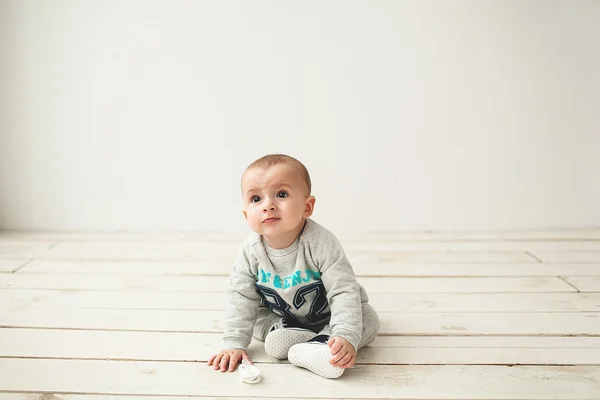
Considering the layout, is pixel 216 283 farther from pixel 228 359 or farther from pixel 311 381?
pixel 311 381

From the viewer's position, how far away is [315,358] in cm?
119

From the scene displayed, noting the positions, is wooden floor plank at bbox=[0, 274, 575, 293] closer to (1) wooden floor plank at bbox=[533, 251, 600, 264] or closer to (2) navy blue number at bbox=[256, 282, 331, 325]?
(1) wooden floor plank at bbox=[533, 251, 600, 264]

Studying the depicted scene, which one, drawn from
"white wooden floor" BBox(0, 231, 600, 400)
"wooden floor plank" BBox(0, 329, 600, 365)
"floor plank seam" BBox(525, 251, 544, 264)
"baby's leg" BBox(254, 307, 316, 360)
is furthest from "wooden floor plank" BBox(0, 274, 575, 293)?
"baby's leg" BBox(254, 307, 316, 360)

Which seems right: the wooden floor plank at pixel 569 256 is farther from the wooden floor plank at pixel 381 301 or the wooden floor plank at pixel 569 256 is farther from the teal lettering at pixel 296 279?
the teal lettering at pixel 296 279

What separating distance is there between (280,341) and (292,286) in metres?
0.11

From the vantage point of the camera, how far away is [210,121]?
2.34 m

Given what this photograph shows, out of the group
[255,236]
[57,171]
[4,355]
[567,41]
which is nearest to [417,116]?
[567,41]

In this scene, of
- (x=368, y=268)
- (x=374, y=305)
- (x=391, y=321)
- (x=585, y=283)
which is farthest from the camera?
(x=368, y=268)

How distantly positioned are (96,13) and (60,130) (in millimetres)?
447

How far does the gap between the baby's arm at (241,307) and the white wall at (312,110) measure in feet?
3.47

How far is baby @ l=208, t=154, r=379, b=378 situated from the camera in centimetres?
121

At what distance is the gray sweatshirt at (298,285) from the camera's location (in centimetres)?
125

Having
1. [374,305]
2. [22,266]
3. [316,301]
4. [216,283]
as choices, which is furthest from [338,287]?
[22,266]

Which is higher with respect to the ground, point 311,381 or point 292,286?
point 292,286
